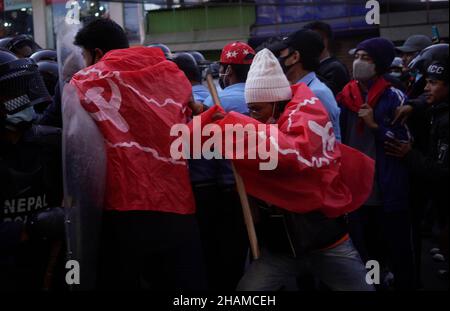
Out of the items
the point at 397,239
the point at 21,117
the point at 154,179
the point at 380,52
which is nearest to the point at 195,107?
the point at 154,179

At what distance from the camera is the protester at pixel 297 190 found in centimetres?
279

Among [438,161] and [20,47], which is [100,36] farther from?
[20,47]

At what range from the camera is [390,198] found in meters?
4.36

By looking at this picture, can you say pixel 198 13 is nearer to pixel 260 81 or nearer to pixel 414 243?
pixel 414 243

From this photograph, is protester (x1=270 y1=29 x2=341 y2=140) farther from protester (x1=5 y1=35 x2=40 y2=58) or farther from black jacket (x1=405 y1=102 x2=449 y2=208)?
protester (x1=5 y1=35 x2=40 y2=58)

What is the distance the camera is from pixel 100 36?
326 centimetres

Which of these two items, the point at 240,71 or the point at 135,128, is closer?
the point at 135,128

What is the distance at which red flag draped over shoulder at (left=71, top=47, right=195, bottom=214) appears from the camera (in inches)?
112

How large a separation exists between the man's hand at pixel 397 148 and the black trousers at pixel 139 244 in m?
1.78

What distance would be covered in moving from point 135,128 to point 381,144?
83.7 inches

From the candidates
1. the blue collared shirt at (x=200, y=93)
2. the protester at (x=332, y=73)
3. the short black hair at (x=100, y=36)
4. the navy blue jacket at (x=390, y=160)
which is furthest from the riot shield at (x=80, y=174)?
the protester at (x=332, y=73)

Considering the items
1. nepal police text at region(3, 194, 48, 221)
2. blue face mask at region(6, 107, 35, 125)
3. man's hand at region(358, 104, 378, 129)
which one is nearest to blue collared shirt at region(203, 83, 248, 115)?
man's hand at region(358, 104, 378, 129)

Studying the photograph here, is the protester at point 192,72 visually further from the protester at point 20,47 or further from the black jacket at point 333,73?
the protester at point 20,47

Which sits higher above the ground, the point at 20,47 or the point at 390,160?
the point at 20,47
